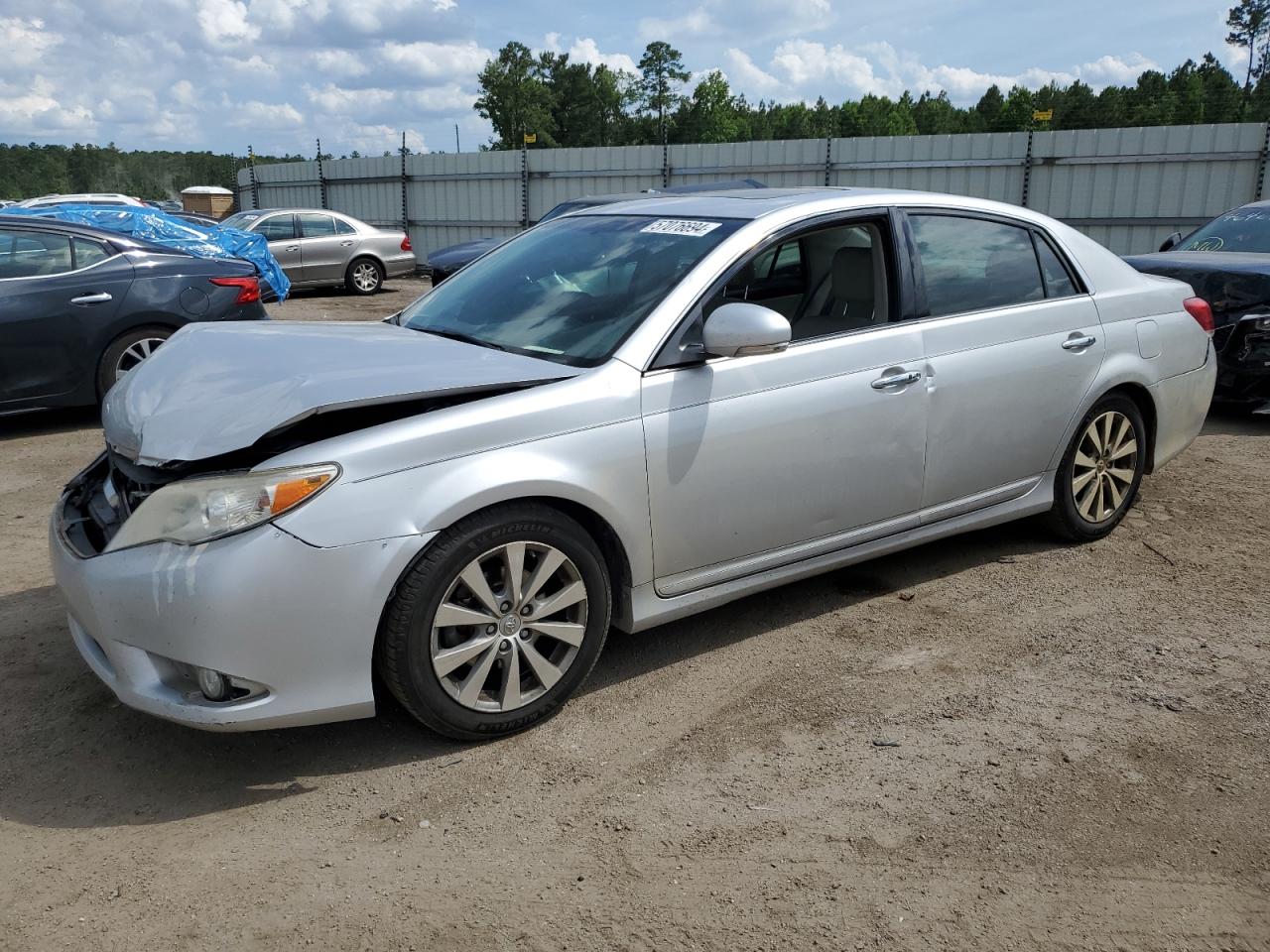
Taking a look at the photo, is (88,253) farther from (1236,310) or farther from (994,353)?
(1236,310)

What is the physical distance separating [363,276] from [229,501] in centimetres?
1635

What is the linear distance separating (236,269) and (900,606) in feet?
19.2

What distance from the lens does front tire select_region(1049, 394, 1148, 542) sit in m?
4.84

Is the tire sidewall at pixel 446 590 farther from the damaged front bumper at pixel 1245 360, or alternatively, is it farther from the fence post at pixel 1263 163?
the fence post at pixel 1263 163

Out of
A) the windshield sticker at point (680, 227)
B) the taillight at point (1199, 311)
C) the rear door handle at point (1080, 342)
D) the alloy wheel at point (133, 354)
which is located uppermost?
the windshield sticker at point (680, 227)

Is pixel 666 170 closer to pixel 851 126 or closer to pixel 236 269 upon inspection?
pixel 236 269

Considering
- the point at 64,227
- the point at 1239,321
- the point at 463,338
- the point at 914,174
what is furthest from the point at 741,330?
the point at 914,174

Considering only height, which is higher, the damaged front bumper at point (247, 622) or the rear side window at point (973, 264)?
the rear side window at point (973, 264)

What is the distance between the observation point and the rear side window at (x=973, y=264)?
14.0ft

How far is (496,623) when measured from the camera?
125 inches

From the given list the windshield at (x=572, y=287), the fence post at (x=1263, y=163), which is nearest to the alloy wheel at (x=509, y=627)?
the windshield at (x=572, y=287)

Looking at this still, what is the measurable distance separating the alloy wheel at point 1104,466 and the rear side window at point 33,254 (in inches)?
258

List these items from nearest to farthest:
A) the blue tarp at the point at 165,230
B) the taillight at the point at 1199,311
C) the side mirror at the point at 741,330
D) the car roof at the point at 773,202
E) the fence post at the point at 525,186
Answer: the side mirror at the point at 741,330, the car roof at the point at 773,202, the taillight at the point at 1199,311, the blue tarp at the point at 165,230, the fence post at the point at 525,186

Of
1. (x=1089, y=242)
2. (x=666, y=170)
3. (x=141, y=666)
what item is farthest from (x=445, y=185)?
(x=141, y=666)
